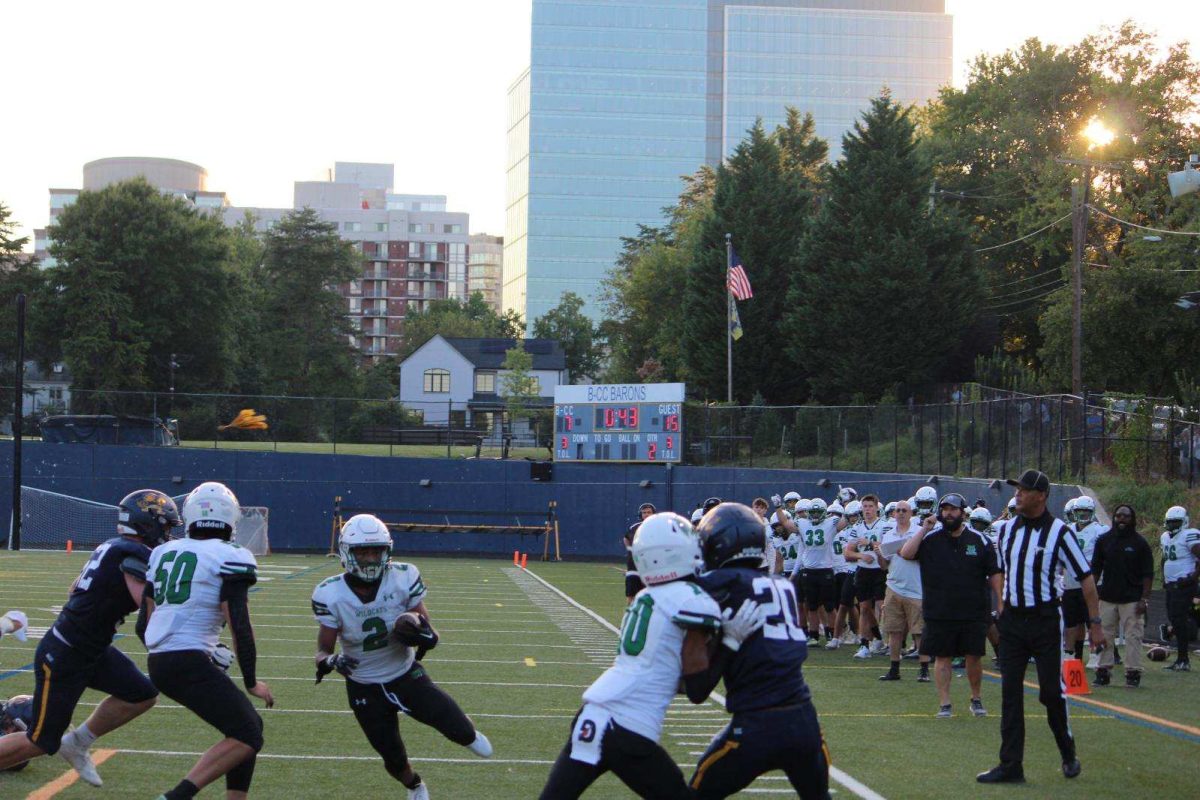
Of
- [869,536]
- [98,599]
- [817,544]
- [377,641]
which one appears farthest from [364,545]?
[817,544]

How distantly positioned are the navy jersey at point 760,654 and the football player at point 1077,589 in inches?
347

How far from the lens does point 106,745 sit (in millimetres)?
9578

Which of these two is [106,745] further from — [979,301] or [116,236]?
[116,236]

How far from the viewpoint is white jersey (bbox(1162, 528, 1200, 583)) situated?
16.0 metres

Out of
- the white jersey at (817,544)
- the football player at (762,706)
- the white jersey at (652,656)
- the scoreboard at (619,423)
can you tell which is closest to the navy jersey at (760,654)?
the football player at (762,706)

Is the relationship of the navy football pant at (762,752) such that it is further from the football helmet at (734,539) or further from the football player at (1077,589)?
the football player at (1077,589)

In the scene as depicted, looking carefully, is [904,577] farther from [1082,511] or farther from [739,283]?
[739,283]

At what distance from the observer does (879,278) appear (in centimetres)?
4556

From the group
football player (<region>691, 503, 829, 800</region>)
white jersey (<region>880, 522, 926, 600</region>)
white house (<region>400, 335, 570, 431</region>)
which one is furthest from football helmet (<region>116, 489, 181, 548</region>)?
white house (<region>400, 335, 570, 431</region>)

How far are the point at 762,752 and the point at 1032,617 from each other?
424 centimetres

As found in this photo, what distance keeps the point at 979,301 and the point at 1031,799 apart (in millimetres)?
41589

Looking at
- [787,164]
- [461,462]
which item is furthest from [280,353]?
[461,462]

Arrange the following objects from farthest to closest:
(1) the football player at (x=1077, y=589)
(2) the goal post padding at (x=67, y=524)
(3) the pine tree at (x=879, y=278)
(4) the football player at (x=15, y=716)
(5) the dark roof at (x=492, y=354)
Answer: (5) the dark roof at (x=492, y=354) → (3) the pine tree at (x=879, y=278) → (2) the goal post padding at (x=67, y=524) → (1) the football player at (x=1077, y=589) → (4) the football player at (x=15, y=716)

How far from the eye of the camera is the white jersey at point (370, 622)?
7.31 meters
